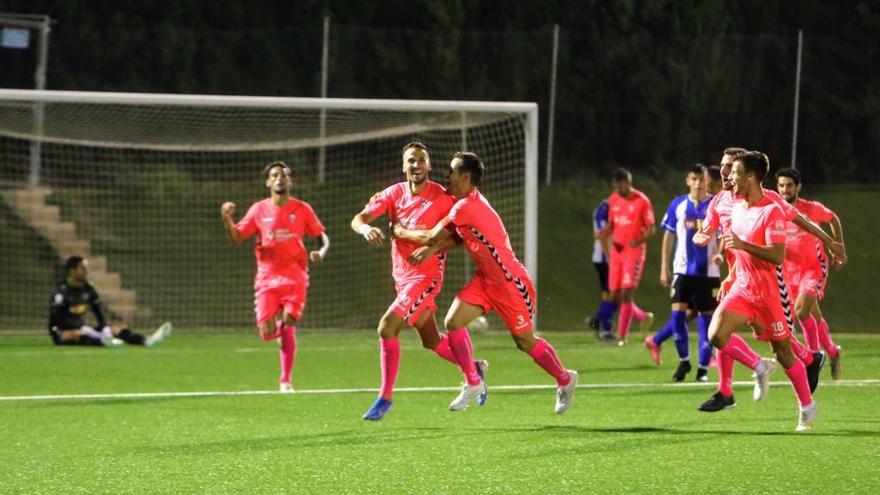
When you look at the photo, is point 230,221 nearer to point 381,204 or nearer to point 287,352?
point 287,352

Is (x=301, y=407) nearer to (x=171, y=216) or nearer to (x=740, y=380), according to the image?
(x=740, y=380)

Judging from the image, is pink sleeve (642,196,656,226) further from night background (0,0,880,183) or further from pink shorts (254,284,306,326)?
night background (0,0,880,183)

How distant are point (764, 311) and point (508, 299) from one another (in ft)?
5.40

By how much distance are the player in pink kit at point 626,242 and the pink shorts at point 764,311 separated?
324 inches

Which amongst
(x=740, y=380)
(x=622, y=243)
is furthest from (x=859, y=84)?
(x=740, y=380)

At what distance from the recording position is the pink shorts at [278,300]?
13.1m

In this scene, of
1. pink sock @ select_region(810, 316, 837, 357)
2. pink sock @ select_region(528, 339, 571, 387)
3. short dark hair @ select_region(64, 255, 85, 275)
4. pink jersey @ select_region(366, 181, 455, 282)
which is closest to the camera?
pink sock @ select_region(528, 339, 571, 387)

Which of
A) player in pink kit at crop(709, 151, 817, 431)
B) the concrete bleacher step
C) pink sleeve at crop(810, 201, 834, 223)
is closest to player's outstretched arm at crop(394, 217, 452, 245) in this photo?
player in pink kit at crop(709, 151, 817, 431)

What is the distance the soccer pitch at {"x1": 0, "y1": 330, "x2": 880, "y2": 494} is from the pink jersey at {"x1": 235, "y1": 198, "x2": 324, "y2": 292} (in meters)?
0.99

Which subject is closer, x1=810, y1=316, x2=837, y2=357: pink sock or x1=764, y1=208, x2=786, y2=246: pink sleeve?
x1=764, y1=208, x2=786, y2=246: pink sleeve

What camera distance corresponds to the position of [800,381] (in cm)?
949

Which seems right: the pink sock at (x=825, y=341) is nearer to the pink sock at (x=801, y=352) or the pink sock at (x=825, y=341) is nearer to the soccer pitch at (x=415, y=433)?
the soccer pitch at (x=415, y=433)

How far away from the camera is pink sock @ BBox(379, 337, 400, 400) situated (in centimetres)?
1038

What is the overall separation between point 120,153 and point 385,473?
52.5 ft
